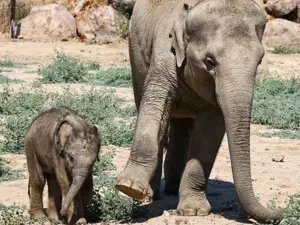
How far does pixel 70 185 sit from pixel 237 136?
52.8 inches

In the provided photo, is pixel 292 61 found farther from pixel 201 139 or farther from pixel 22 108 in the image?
pixel 201 139

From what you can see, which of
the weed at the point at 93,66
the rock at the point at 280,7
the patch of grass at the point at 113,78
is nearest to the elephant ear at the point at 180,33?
the patch of grass at the point at 113,78

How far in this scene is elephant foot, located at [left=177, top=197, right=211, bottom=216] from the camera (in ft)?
26.0

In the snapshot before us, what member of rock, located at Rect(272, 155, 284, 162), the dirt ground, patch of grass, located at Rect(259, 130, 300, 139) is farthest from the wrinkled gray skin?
patch of grass, located at Rect(259, 130, 300, 139)

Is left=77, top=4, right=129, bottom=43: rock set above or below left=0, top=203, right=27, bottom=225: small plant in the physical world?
below

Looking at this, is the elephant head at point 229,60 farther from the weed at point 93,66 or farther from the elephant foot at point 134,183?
the weed at point 93,66

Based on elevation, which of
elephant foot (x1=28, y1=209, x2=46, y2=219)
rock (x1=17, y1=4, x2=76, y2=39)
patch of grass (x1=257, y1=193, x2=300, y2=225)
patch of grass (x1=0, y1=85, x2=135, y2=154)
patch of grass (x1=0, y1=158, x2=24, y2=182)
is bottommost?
rock (x1=17, y1=4, x2=76, y2=39)

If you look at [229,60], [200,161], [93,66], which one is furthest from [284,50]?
[229,60]

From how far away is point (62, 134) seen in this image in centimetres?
734

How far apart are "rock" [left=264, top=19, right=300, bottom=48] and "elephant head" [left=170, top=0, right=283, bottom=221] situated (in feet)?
60.6

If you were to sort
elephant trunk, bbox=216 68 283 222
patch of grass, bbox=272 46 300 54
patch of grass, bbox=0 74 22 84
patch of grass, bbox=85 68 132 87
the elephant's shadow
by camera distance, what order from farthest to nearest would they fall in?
1. patch of grass, bbox=272 46 300 54
2. patch of grass, bbox=85 68 132 87
3. patch of grass, bbox=0 74 22 84
4. the elephant's shadow
5. elephant trunk, bbox=216 68 283 222

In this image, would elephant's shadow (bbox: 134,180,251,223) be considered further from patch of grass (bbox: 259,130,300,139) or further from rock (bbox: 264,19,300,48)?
rock (bbox: 264,19,300,48)

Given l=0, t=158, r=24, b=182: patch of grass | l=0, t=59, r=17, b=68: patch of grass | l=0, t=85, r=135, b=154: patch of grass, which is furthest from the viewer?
l=0, t=59, r=17, b=68: patch of grass

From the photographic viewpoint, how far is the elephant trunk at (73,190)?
7.00 metres
